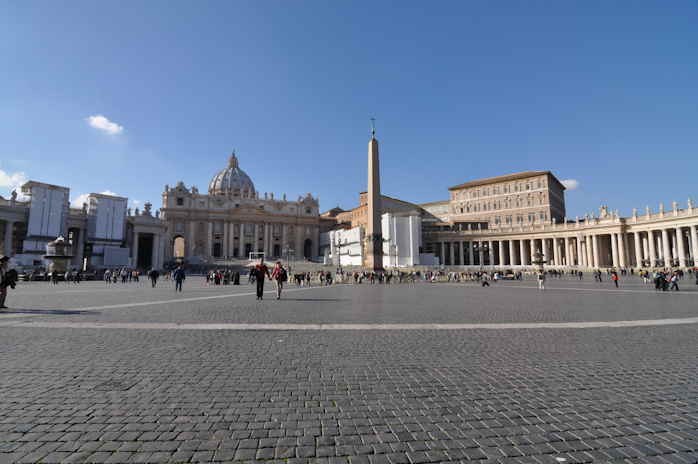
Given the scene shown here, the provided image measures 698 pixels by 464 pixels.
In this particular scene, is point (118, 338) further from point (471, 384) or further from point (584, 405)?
point (584, 405)

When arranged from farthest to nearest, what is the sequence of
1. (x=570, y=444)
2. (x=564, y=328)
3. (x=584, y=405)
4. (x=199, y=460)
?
(x=564, y=328)
(x=584, y=405)
(x=570, y=444)
(x=199, y=460)

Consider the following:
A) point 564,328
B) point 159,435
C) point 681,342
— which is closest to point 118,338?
point 159,435

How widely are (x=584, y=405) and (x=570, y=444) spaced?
35.4 inches

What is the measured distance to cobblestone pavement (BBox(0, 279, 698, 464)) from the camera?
239cm

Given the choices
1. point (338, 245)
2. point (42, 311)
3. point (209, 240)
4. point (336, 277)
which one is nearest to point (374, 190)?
point (336, 277)

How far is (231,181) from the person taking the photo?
101062mm

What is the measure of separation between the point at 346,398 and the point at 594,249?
56356 mm

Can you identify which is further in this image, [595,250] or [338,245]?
[338,245]

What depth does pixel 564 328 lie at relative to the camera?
7066 mm

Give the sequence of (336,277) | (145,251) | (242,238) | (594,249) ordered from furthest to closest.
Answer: (242,238)
(145,251)
(594,249)
(336,277)

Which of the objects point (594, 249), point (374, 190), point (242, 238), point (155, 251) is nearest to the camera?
point (374, 190)

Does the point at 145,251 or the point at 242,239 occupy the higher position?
the point at 242,239

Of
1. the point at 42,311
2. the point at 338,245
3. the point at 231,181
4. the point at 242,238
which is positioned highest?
the point at 231,181

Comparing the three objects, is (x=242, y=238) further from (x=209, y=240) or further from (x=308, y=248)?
(x=308, y=248)
